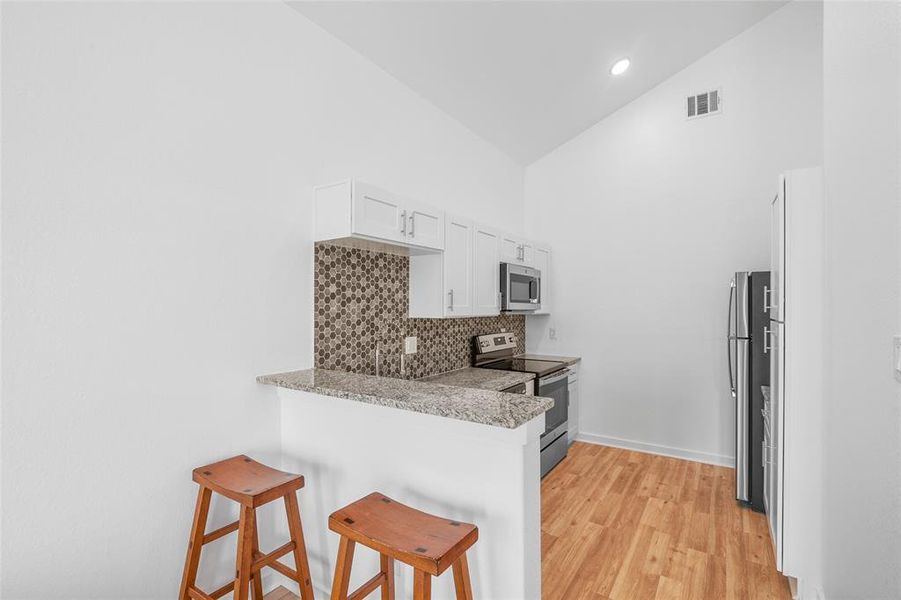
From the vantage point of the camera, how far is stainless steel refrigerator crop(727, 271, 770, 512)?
2.86 m

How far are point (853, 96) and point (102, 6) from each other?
2.69 metres

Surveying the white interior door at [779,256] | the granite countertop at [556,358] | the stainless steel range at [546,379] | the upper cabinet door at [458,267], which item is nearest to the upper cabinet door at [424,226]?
the upper cabinet door at [458,267]

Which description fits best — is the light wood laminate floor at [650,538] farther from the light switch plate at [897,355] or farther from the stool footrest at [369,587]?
the light switch plate at [897,355]

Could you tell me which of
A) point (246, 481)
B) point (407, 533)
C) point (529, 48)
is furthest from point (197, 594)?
point (529, 48)

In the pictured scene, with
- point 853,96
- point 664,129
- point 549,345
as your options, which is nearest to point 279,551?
point 853,96

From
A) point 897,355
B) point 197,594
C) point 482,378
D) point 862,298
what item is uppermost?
point 862,298

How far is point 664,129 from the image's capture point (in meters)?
4.01

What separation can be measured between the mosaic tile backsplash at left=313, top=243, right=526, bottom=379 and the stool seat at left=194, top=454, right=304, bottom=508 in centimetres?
68

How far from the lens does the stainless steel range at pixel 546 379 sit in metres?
3.48

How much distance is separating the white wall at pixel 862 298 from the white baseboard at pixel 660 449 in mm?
2066

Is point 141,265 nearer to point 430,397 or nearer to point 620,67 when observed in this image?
point 430,397

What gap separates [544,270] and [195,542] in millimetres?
3529

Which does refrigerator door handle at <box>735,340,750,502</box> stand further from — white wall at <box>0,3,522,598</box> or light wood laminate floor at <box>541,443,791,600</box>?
white wall at <box>0,3,522,598</box>

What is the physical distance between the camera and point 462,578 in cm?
132
